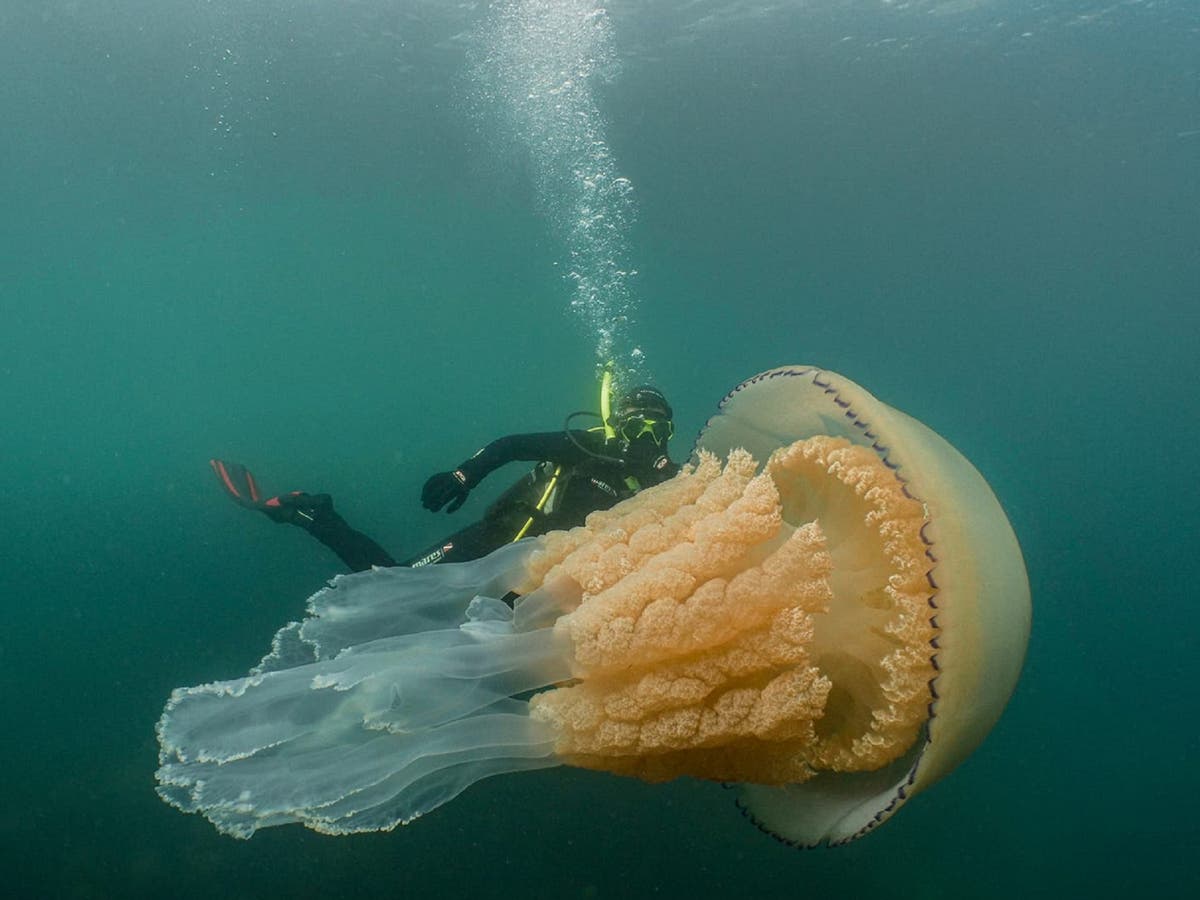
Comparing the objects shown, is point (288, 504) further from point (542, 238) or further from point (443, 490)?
point (542, 238)

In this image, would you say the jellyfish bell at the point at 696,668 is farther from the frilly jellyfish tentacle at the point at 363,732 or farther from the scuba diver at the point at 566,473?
the scuba diver at the point at 566,473

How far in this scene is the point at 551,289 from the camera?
4034cm

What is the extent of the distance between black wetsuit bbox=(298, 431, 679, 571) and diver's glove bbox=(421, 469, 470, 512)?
0.35ft

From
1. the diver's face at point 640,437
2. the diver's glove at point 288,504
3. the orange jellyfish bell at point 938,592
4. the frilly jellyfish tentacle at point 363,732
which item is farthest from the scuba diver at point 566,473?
the frilly jellyfish tentacle at point 363,732

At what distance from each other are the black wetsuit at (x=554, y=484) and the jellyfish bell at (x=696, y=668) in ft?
8.13

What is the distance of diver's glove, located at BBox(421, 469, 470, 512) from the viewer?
4.77 meters

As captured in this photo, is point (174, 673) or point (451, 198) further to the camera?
point (451, 198)

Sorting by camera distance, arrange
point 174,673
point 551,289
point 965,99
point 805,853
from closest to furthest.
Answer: point 805,853
point 174,673
point 965,99
point 551,289

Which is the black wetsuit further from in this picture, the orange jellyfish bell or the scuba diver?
the orange jellyfish bell

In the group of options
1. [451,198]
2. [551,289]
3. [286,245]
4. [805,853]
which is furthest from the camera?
[551,289]

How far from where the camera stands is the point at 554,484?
4.87 meters

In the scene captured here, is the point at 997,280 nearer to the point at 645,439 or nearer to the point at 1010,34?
the point at 1010,34

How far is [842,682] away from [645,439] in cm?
263

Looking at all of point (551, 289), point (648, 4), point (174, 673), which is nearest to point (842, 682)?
point (174, 673)
